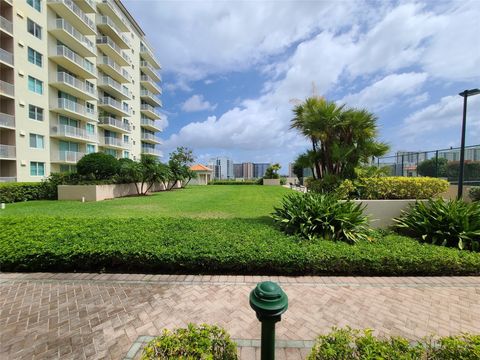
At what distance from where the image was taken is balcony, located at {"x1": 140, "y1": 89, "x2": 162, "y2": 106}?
142 ft

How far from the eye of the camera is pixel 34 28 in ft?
69.4

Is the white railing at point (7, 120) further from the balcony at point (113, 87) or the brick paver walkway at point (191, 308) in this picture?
the brick paver walkway at point (191, 308)

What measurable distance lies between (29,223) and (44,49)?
2388 cm

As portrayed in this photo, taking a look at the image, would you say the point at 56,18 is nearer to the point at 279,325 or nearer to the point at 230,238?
the point at 230,238

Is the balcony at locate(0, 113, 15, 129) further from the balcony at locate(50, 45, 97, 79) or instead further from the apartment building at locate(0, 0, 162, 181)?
the balcony at locate(50, 45, 97, 79)

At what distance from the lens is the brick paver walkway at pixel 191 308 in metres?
2.87

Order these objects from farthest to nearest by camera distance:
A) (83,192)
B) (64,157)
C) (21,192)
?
(64,157)
(83,192)
(21,192)

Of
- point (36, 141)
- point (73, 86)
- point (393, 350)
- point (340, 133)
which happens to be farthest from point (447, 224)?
point (73, 86)

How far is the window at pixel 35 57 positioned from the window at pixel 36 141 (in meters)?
6.31

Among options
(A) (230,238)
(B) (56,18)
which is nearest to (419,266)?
(A) (230,238)

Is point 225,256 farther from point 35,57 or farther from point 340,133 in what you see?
point 35,57

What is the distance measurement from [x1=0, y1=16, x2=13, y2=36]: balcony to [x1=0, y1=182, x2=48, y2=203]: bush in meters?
11.7

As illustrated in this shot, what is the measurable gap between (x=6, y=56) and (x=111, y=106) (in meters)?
13.2

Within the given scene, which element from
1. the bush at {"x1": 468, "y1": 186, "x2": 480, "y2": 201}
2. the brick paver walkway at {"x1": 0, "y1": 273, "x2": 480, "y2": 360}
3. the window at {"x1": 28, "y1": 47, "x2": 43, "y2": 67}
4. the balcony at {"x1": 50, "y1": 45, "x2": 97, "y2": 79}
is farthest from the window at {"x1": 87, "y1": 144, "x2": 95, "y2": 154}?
the bush at {"x1": 468, "y1": 186, "x2": 480, "y2": 201}
